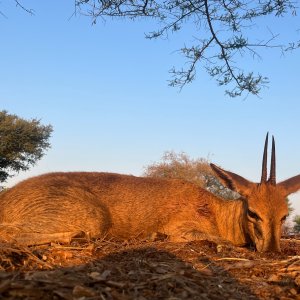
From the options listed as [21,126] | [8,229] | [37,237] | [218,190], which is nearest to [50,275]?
[37,237]

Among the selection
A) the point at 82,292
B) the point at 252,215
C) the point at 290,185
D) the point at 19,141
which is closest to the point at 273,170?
the point at 290,185

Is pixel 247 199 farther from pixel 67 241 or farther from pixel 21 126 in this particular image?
pixel 21 126

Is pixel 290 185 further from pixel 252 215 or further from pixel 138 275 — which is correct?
pixel 138 275

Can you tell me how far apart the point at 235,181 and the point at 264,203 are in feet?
2.77

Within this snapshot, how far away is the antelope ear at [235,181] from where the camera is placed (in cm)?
805

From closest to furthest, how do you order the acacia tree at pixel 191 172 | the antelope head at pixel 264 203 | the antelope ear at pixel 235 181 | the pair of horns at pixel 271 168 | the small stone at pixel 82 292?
the small stone at pixel 82 292
the antelope head at pixel 264 203
the pair of horns at pixel 271 168
the antelope ear at pixel 235 181
the acacia tree at pixel 191 172

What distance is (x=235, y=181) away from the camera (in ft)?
26.5

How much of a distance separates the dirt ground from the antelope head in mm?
1956

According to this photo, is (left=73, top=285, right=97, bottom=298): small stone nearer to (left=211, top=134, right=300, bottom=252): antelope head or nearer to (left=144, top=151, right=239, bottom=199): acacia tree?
(left=211, top=134, right=300, bottom=252): antelope head

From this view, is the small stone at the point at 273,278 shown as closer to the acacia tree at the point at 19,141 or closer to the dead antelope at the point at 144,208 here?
the dead antelope at the point at 144,208

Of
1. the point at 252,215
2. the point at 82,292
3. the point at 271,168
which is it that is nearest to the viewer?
the point at 82,292

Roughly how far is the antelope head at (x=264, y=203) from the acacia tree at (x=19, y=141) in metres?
18.1

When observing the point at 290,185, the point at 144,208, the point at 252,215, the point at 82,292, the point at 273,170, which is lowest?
the point at 82,292

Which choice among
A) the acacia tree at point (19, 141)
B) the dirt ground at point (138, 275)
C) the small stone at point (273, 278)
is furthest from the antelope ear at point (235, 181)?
the acacia tree at point (19, 141)
